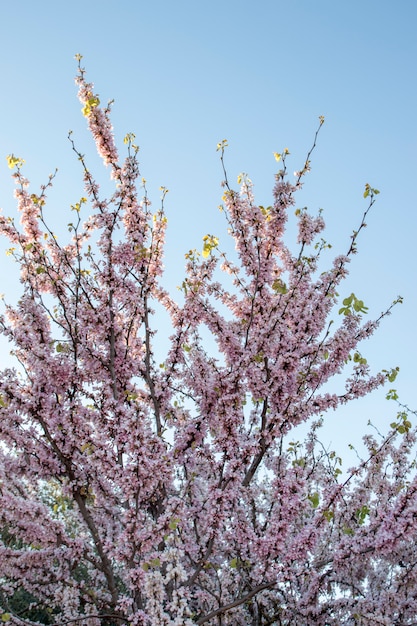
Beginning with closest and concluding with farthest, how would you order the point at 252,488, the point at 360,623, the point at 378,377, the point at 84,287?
1. the point at 360,623
2. the point at 252,488
3. the point at 378,377
4. the point at 84,287

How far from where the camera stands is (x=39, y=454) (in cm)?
611

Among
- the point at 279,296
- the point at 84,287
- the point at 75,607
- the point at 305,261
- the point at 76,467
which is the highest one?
the point at 305,261

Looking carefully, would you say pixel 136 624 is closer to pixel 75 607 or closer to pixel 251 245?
pixel 75 607

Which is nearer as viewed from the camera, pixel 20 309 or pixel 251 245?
pixel 20 309

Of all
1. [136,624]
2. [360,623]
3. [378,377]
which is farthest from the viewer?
[378,377]

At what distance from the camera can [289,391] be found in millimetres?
6445

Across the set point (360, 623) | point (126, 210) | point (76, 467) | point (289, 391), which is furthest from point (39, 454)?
point (360, 623)

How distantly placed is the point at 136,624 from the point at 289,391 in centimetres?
292

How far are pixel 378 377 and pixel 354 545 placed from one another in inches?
90.4

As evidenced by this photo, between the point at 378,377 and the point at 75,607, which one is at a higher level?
the point at 378,377

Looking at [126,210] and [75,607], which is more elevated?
[126,210]

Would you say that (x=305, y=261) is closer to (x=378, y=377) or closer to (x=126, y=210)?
(x=378, y=377)

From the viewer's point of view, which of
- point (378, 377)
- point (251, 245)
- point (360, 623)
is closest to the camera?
point (360, 623)

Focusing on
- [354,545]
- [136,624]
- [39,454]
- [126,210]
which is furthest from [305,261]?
[136,624]
